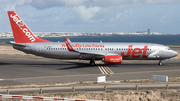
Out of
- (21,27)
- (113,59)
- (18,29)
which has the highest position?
(21,27)

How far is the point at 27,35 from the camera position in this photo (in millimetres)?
42156

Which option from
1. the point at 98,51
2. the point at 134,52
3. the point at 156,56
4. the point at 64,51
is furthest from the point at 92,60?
the point at 156,56

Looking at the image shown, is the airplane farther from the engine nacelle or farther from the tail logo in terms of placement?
the engine nacelle

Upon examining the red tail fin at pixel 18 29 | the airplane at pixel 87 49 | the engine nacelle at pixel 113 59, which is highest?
the red tail fin at pixel 18 29

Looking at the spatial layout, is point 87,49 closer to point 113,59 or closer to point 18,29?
point 113,59

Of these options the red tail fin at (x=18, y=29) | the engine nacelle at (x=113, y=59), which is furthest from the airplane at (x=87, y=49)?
the engine nacelle at (x=113, y=59)

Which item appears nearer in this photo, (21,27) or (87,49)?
(87,49)

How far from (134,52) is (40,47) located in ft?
59.4

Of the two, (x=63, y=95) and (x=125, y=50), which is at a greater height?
(x=125, y=50)

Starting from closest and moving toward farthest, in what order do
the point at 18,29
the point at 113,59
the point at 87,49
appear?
the point at 113,59 → the point at 87,49 → the point at 18,29

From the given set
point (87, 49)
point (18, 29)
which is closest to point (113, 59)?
point (87, 49)

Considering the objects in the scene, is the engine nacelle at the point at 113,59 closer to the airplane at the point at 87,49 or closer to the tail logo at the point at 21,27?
the airplane at the point at 87,49

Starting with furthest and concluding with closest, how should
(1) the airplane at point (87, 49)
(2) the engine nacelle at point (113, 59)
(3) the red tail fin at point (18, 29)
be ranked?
1. (3) the red tail fin at point (18, 29)
2. (1) the airplane at point (87, 49)
3. (2) the engine nacelle at point (113, 59)

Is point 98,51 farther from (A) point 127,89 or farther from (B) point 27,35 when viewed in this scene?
(A) point 127,89
